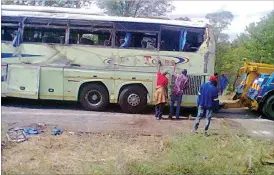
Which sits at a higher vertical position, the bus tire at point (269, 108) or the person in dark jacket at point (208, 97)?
the person in dark jacket at point (208, 97)

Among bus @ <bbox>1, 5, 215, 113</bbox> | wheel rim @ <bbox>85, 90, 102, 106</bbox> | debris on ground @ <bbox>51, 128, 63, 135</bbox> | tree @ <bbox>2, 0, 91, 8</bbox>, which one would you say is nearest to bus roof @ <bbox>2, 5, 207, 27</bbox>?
bus @ <bbox>1, 5, 215, 113</bbox>

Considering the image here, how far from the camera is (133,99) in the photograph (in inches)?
422

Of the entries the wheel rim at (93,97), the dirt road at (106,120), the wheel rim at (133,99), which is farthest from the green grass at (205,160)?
the wheel rim at (93,97)

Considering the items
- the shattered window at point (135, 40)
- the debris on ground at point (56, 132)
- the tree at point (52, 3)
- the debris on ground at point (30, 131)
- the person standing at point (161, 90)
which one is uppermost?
the tree at point (52, 3)

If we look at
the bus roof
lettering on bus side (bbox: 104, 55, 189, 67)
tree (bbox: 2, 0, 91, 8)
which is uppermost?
tree (bbox: 2, 0, 91, 8)

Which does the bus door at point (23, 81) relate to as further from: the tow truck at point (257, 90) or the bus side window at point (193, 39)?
the tow truck at point (257, 90)

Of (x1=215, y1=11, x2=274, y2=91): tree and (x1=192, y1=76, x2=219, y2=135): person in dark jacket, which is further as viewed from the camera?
(x1=215, y1=11, x2=274, y2=91): tree

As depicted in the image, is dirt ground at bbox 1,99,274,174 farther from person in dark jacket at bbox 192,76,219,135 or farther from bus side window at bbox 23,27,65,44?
bus side window at bbox 23,27,65,44

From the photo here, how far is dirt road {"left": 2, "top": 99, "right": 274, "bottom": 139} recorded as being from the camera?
8.56 m

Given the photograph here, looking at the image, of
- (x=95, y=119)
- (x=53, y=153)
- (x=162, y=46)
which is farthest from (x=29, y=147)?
(x=162, y=46)

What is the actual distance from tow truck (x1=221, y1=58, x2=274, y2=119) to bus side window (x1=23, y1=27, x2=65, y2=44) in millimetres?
5710

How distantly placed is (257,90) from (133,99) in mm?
3914

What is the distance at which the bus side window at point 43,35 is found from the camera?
10.5 m

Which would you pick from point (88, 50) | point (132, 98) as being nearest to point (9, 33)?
point (88, 50)
